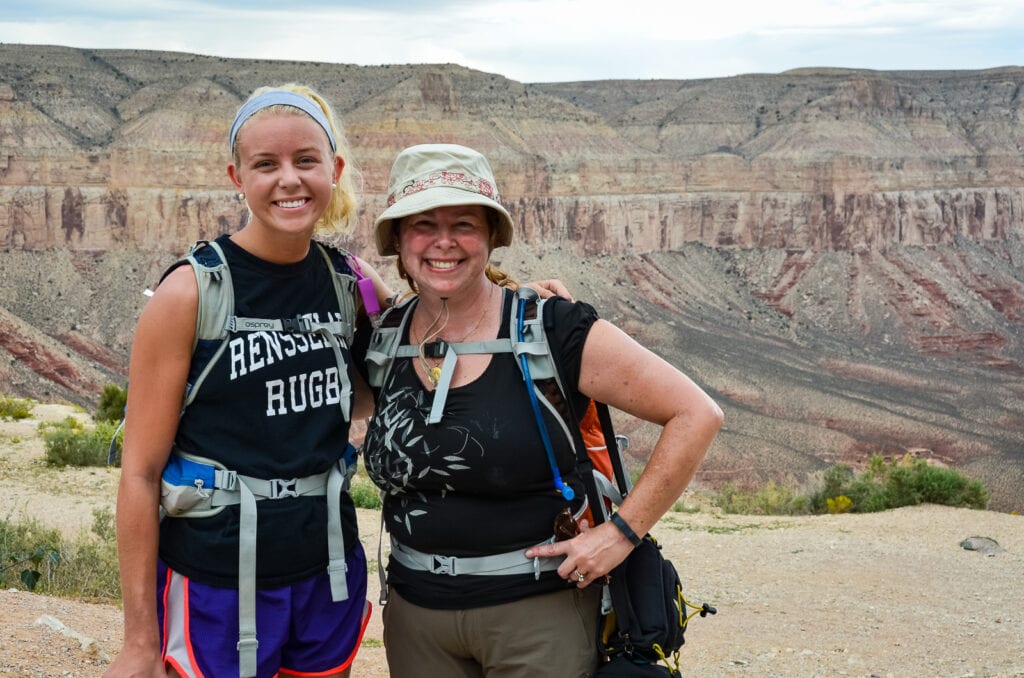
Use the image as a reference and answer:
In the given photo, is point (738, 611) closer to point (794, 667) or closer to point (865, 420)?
point (794, 667)

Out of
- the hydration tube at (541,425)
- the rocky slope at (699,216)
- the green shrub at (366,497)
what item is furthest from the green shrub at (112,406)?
the hydration tube at (541,425)

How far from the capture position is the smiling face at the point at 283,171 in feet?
10.2

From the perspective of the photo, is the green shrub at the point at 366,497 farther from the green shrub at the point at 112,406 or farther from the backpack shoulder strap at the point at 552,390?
the backpack shoulder strap at the point at 552,390

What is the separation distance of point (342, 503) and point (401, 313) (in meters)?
0.63

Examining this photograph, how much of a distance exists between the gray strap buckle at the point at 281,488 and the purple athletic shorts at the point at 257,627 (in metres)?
0.27

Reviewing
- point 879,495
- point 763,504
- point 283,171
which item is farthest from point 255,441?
point 763,504

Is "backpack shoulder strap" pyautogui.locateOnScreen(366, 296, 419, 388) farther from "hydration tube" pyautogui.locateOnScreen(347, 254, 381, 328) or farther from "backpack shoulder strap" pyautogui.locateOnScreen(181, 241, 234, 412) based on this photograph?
"backpack shoulder strap" pyautogui.locateOnScreen(181, 241, 234, 412)

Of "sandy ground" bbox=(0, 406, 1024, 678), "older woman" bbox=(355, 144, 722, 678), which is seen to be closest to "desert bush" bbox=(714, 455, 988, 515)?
"sandy ground" bbox=(0, 406, 1024, 678)

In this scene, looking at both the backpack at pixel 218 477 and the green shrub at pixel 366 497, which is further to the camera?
the green shrub at pixel 366 497

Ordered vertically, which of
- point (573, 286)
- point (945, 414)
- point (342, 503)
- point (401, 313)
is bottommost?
point (945, 414)

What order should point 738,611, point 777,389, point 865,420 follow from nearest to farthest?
point 738,611 → point 865,420 → point 777,389

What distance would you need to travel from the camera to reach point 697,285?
6262cm

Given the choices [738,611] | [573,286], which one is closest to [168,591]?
[738,611]

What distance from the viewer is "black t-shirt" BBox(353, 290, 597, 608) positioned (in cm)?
310
